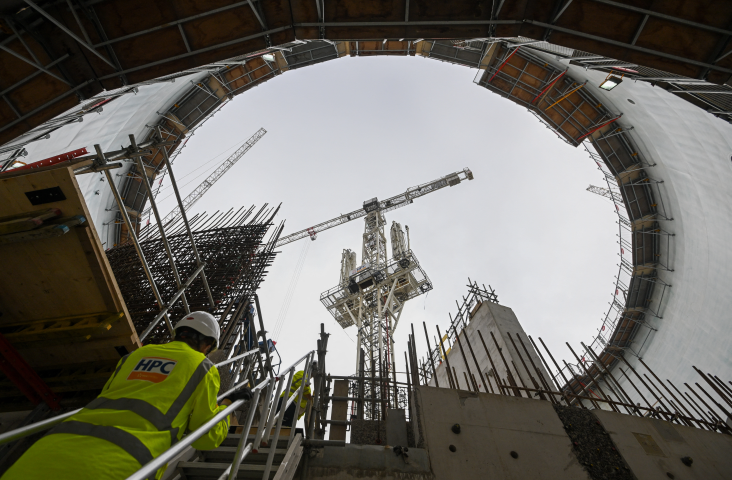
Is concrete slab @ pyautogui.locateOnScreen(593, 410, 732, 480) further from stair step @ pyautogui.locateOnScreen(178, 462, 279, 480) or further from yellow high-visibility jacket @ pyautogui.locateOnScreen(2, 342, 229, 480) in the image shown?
yellow high-visibility jacket @ pyautogui.locateOnScreen(2, 342, 229, 480)

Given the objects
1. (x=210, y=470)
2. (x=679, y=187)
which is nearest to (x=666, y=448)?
(x=210, y=470)

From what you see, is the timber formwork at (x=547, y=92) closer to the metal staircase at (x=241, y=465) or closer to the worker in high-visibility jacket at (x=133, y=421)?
the metal staircase at (x=241, y=465)

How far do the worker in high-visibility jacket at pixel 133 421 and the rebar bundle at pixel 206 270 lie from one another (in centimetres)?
519

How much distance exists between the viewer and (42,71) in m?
4.78

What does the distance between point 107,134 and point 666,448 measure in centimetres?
1651

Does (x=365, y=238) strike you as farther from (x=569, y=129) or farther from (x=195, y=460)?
(x=195, y=460)

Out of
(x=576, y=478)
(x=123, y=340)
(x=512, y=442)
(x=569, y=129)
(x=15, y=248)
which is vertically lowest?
(x=576, y=478)

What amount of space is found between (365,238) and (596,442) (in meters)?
27.0

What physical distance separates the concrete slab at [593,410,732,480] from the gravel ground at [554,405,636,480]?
124 millimetres

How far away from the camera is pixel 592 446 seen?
4.62m

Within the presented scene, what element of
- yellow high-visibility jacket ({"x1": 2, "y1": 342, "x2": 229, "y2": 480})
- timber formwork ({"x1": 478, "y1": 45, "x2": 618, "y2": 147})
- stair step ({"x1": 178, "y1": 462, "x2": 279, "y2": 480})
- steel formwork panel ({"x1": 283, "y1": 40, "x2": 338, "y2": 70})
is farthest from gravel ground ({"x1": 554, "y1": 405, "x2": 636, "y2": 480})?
steel formwork panel ({"x1": 283, "y1": 40, "x2": 338, "y2": 70})

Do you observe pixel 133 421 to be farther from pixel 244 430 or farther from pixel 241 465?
pixel 241 465

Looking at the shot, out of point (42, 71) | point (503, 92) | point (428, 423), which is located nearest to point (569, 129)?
point (503, 92)

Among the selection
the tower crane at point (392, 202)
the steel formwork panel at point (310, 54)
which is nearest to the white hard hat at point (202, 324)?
the steel formwork panel at point (310, 54)
